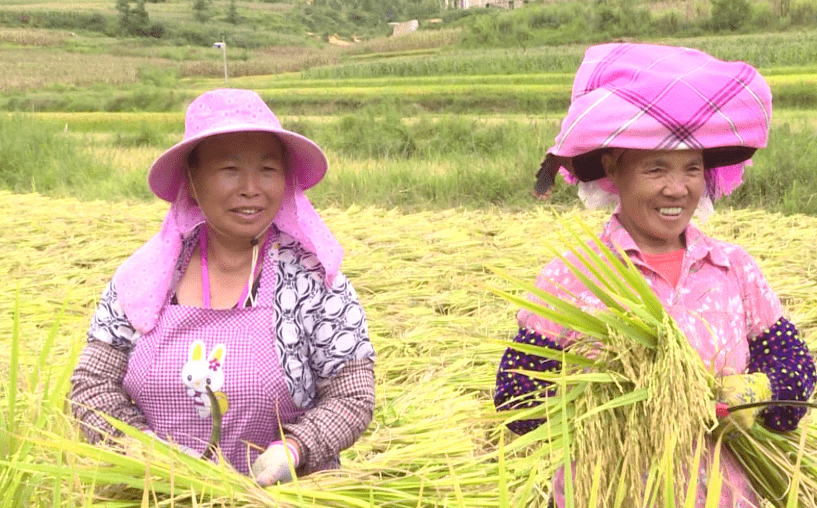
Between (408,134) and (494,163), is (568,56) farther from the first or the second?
(494,163)

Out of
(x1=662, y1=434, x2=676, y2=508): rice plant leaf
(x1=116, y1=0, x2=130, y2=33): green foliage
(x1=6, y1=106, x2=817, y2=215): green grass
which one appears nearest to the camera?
(x1=662, y1=434, x2=676, y2=508): rice plant leaf

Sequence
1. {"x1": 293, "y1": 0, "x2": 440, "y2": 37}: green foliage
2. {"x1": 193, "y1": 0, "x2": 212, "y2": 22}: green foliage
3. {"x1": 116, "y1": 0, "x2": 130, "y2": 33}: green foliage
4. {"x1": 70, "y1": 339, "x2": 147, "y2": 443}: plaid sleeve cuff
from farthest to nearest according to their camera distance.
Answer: {"x1": 293, "y1": 0, "x2": 440, "y2": 37}: green foliage → {"x1": 193, "y1": 0, "x2": 212, "y2": 22}: green foliage → {"x1": 116, "y1": 0, "x2": 130, "y2": 33}: green foliage → {"x1": 70, "y1": 339, "x2": 147, "y2": 443}: plaid sleeve cuff

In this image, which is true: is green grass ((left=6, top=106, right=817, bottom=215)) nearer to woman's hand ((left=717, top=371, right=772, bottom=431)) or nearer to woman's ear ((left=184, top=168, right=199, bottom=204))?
woman's ear ((left=184, top=168, right=199, bottom=204))

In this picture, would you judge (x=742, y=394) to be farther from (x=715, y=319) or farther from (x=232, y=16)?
(x=232, y=16)

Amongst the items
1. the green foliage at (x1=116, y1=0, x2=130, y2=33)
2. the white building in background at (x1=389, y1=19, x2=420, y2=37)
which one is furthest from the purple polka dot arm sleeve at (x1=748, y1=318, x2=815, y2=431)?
the white building in background at (x1=389, y1=19, x2=420, y2=37)

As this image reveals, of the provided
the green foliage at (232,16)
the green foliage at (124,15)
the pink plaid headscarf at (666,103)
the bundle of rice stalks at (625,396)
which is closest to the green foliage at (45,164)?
the pink plaid headscarf at (666,103)

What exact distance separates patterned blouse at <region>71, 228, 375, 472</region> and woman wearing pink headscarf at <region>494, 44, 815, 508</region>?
0.36 metres

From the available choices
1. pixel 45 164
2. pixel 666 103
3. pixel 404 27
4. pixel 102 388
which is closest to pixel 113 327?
pixel 102 388

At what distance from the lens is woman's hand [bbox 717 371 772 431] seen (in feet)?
4.56

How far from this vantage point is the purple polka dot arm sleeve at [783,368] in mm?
1477

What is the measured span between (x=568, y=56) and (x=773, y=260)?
2316 centimetres

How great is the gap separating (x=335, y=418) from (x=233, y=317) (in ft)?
0.91

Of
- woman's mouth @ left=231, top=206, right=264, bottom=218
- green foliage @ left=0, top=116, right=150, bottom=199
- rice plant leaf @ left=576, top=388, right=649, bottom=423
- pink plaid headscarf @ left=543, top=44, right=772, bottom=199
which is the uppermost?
pink plaid headscarf @ left=543, top=44, right=772, bottom=199

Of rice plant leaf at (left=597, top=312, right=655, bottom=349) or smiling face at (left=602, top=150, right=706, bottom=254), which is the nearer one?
rice plant leaf at (left=597, top=312, right=655, bottom=349)
